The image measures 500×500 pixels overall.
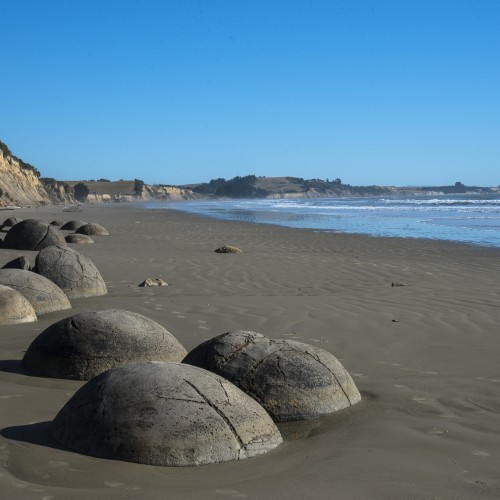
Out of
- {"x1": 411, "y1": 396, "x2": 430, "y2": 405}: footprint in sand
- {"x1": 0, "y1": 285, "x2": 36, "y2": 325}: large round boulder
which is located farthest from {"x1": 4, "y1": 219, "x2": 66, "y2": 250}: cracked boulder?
{"x1": 411, "y1": 396, "x2": 430, "y2": 405}: footprint in sand

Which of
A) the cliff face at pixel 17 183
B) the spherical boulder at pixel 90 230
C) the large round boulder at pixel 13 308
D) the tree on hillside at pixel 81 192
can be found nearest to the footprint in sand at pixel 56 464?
the large round boulder at pixel 13 308

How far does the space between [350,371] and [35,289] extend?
14.5 feet

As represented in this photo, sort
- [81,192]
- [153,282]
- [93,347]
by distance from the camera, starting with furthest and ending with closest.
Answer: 1. [81,192]
2. [153,282]
3. [93,347]

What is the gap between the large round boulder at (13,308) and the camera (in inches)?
323

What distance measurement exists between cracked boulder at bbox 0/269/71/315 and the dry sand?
0.71ft

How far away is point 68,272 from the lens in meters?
10.7

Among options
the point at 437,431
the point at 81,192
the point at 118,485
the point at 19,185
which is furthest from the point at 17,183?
the point at 118,485

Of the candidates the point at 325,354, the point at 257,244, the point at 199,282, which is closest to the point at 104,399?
the point at 325,354

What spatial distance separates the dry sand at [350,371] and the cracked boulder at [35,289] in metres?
0.22

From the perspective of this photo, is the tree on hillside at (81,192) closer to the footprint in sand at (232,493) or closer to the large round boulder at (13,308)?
the large round boulder at (13,308)

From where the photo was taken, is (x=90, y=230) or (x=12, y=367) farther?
(x=90, y=230)

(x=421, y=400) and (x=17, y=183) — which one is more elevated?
(x=17, y=183)

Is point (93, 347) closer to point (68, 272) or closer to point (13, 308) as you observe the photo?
point (13, 308)

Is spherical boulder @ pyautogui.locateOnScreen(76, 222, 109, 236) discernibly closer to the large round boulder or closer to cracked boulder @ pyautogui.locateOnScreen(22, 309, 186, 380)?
the large round boulder
